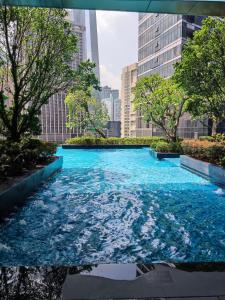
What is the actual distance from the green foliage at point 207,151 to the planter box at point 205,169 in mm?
428

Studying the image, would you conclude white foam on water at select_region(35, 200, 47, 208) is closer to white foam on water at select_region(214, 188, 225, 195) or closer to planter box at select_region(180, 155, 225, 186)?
white foam on water at select_region(214, 188, 225, 195)

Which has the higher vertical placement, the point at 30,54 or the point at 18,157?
the point at 30,54

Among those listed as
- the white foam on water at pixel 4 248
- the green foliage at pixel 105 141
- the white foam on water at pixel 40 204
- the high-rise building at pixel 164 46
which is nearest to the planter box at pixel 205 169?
the white foam on water at pixel 40 204

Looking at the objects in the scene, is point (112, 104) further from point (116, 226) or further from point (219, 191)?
point (116, 226)

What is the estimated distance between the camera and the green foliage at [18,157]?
763 cm

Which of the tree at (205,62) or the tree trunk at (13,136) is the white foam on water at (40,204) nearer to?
the tree trunk at (13,136)

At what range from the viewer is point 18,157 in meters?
8.43

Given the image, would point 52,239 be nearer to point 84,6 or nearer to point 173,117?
point 84,6

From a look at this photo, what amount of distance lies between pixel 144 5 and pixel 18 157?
18.7 ft

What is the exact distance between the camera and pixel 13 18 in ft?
33.1

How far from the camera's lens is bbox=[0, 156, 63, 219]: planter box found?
19.0 ft

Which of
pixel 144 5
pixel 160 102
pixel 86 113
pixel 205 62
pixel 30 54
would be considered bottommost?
pixel 86 113

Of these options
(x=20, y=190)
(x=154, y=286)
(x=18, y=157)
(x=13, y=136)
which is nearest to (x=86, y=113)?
(x=13, y=136)

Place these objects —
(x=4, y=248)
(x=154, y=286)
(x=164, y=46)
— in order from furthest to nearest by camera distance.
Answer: (x=164, y=46) → (x=4, y=248) → (x=154, y=286)
